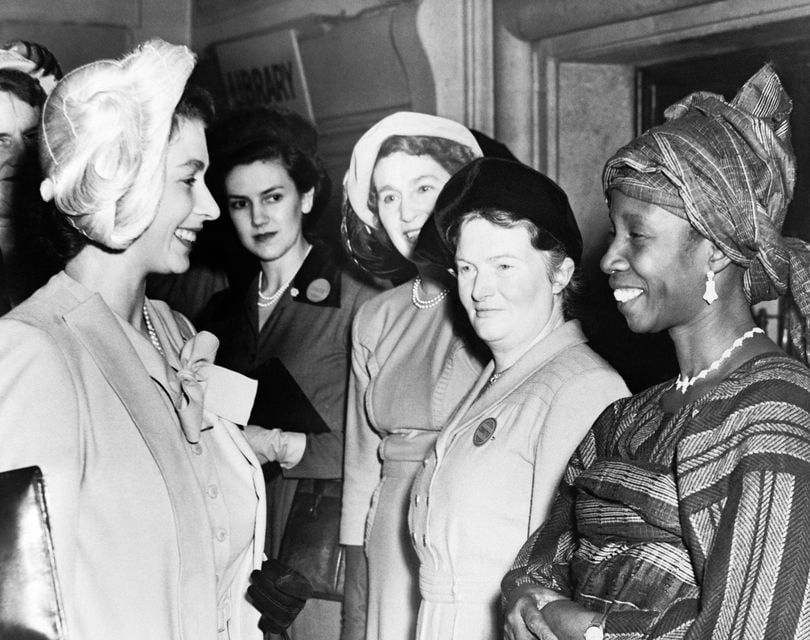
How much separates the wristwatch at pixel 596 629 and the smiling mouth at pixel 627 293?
0.46m

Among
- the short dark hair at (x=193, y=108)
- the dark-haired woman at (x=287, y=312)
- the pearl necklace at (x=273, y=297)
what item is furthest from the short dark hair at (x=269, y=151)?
the short dark hair at (x=193, y=108)

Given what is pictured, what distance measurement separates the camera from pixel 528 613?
6.05ft

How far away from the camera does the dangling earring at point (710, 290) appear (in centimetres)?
174

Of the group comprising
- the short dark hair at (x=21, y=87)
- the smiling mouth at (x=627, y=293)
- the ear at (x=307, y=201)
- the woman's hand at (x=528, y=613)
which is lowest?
the woman's hand at (x=528, y=613)

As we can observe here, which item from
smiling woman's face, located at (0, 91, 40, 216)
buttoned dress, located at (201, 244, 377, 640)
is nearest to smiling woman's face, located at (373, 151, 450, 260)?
buttoned dress, located at (201, 244, 377, 640)

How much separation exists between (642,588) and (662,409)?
28 cm

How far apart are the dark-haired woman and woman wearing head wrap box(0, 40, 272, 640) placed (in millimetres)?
851

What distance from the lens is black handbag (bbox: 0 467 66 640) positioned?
154cm

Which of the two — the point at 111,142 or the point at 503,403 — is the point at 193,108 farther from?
the point at 503,403

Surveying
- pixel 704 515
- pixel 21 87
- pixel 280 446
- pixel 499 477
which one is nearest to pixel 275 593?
pixel 499 477

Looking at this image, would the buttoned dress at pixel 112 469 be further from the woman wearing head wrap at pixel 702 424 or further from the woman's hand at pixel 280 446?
the woman's hand at pixel 280 446

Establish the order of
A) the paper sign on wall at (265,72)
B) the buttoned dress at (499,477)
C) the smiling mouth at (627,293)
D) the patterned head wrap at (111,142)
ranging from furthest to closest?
the paper sign on wall at (265,72)
the buttoned dress at (499,477)
the patterned head wrap at (111,142)
the smiling mouth at (627,293)

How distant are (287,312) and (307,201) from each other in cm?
32

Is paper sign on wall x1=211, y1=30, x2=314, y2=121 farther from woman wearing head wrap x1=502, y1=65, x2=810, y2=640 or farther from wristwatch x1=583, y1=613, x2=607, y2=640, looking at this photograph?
wristwatch x1=583, y1=613, x2=607, y2=640
